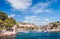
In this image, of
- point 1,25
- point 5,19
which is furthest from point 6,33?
point 5,19

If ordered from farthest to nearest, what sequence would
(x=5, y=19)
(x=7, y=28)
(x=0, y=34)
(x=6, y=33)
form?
1. (x=5, y=19)
2. (x=7, y=28)
3. (x=6, y=33)
4. (x=0, y=34)

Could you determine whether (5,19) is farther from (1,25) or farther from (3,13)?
(1,25)

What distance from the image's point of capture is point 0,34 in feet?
333

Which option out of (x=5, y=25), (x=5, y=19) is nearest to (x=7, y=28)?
(x=5, y=25)

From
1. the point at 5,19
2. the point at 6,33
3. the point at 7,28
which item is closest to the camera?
the point at 6,33

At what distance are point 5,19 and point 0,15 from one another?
4876 millimetres

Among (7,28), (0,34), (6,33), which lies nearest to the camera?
(0,34)

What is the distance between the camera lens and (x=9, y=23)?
123312mm

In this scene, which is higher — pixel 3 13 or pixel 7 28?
pixel 3 13

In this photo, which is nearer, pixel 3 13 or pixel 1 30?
pixel 1 30

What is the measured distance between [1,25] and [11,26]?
11676mm

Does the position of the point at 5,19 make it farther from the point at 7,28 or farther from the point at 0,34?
the point at 0,34

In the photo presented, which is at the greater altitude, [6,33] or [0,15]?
[0,15]

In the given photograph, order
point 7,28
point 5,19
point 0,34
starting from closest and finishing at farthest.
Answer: point 0,34
point 7,28
point 5,19
